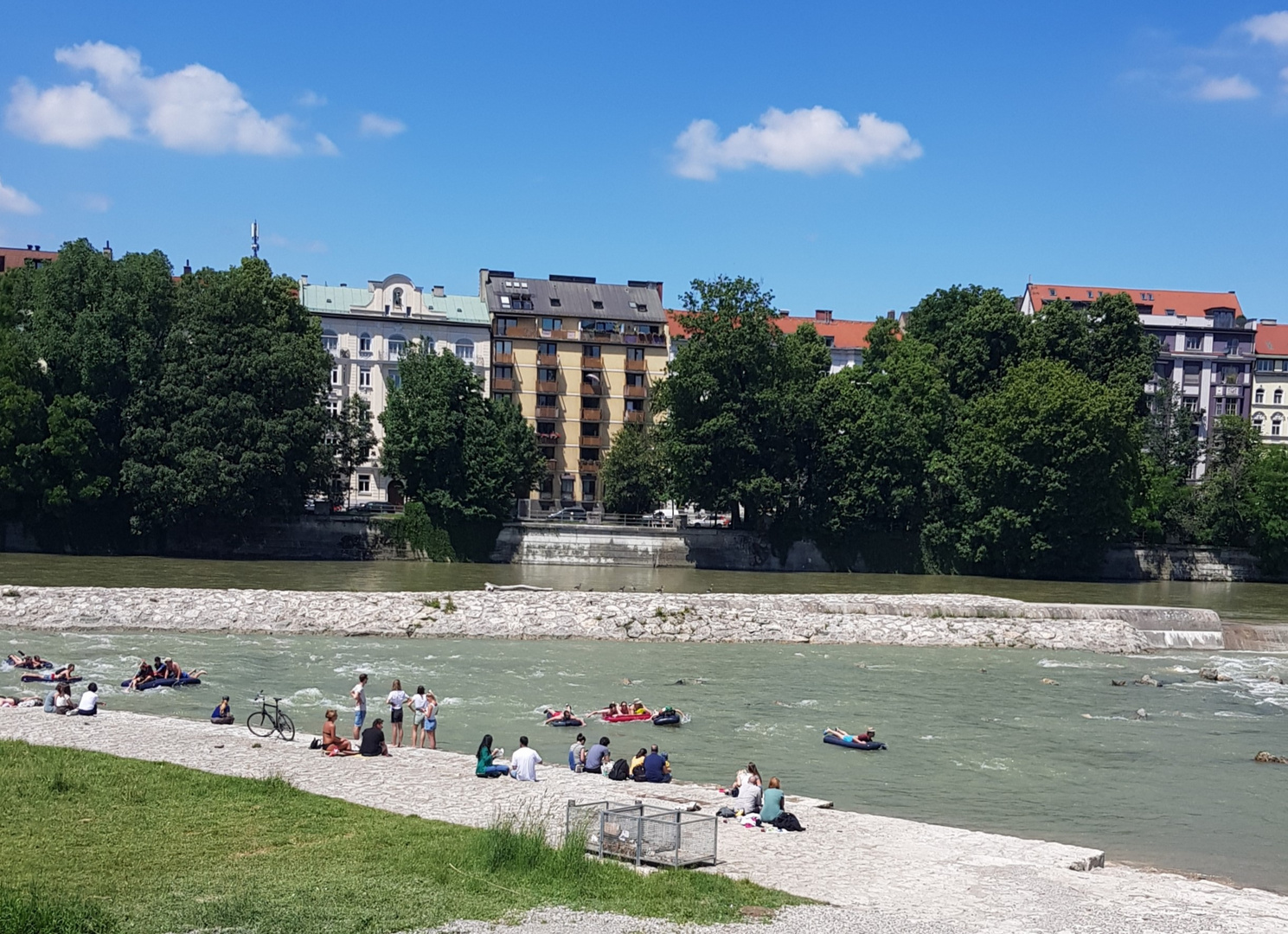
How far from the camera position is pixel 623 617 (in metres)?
52.8

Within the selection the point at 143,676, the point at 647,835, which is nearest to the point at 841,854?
the point at 647,835

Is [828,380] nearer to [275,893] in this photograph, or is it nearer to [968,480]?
[968,480]

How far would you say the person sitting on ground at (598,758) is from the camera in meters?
28.3

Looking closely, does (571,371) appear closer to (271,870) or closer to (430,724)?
(430,724)

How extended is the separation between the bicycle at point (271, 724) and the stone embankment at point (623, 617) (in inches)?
723

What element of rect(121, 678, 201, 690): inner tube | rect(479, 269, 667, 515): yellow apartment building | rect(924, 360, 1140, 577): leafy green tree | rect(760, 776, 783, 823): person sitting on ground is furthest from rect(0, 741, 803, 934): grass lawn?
rect(479, 269, 667, 515): yellow apartment building

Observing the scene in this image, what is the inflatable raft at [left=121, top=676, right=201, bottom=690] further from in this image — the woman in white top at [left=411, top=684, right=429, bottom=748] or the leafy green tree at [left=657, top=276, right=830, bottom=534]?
the leafy green tree at [left=657, top=276, right=830, bottom=534]

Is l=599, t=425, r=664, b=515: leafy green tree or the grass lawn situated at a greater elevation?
l=599, t=425, r=664, b=515: leafy green tree

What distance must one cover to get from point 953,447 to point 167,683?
2336 inches

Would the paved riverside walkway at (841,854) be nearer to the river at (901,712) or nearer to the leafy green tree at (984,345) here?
the river at (901,712)

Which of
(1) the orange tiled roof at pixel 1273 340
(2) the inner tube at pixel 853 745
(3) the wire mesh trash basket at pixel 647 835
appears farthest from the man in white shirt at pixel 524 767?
(1) the orange tiled roof at pixel 1273 340

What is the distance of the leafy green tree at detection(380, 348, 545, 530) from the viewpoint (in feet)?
266

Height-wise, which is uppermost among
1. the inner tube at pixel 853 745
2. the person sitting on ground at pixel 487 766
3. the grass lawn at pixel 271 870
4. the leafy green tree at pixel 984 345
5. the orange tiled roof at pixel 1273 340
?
the orange tiled roof at pixel 1273 340

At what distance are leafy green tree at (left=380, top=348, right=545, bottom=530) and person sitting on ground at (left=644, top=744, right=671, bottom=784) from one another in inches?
2166
